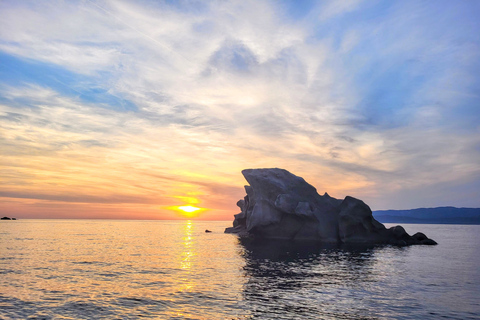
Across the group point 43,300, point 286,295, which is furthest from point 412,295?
point 43,300

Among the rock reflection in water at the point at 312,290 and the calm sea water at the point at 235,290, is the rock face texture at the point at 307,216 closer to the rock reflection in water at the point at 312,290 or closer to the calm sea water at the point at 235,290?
the calm sea water at the point at 235,290

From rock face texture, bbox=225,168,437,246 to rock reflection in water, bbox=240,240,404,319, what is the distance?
29.4 meters

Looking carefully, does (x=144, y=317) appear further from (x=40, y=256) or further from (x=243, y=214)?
(x=243, y=214)

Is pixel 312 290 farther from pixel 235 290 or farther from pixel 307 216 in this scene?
pixel 307 216

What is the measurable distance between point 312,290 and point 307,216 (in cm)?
4497

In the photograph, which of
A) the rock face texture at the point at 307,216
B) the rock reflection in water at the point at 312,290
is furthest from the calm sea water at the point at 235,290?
the rock face texture at the point at 307,216

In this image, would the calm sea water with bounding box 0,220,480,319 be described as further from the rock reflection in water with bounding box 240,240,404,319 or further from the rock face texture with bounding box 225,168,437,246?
the rock face texture with bounding box 225,168,437,246

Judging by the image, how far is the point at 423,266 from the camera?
3547 cm

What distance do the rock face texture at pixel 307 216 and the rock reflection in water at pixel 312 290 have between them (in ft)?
96.4

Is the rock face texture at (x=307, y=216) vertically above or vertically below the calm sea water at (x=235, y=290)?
above

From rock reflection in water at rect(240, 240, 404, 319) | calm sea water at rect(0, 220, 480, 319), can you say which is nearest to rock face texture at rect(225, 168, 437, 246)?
calm sea water at rect(0, 220, 480, 319)

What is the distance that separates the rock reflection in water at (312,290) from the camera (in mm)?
17562

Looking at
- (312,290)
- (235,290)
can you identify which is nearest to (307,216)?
(312,290)

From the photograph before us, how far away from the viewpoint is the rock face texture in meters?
65.0
